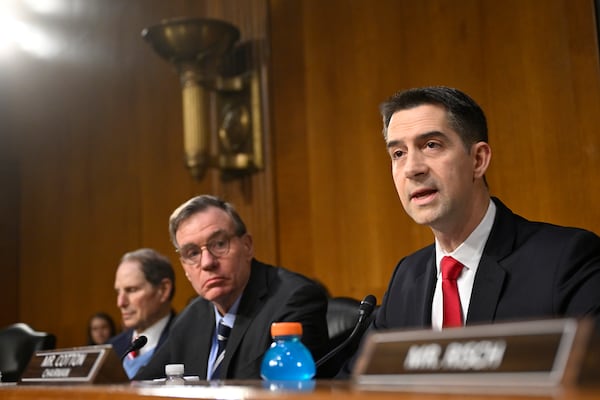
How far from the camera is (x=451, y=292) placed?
215cm

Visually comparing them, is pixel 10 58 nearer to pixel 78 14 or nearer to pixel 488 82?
pixel 78 14

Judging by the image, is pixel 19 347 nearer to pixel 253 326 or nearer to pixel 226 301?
pixel 226 301

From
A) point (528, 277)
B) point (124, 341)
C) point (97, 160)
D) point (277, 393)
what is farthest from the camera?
point (97, 160)

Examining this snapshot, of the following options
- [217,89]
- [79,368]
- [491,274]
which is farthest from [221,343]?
[217,89]

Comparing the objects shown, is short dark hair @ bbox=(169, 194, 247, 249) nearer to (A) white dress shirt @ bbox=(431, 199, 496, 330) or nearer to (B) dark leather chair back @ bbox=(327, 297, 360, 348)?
(B) dark leather chair back @ bbox=(327, 297, 360, 348)

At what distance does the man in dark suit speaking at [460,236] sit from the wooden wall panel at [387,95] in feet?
4.21

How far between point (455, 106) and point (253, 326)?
3.53ft

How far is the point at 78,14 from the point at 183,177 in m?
2.46

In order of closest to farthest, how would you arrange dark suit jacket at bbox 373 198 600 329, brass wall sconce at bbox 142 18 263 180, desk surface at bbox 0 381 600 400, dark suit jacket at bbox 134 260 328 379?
desk surface at bbox 0 381 600 400 < dark suit jacket at bbox 373 198 600 329 < dark suit jacket at bbox 134 260 328 379 < brass wall sconce at bbox 142 18 263 180

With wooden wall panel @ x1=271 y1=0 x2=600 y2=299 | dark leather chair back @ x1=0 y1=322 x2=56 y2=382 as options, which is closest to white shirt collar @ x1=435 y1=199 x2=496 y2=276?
wooden wall panel @ x1=271 y1=0 x2=600 y2=299

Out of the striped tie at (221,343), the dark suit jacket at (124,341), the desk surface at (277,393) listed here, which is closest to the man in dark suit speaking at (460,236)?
the striped tie at (221,343)

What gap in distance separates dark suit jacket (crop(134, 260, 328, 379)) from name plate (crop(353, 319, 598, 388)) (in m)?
1.54

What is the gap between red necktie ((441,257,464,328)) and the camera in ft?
6.97

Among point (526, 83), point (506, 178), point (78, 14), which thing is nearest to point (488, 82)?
point (526, 83)
